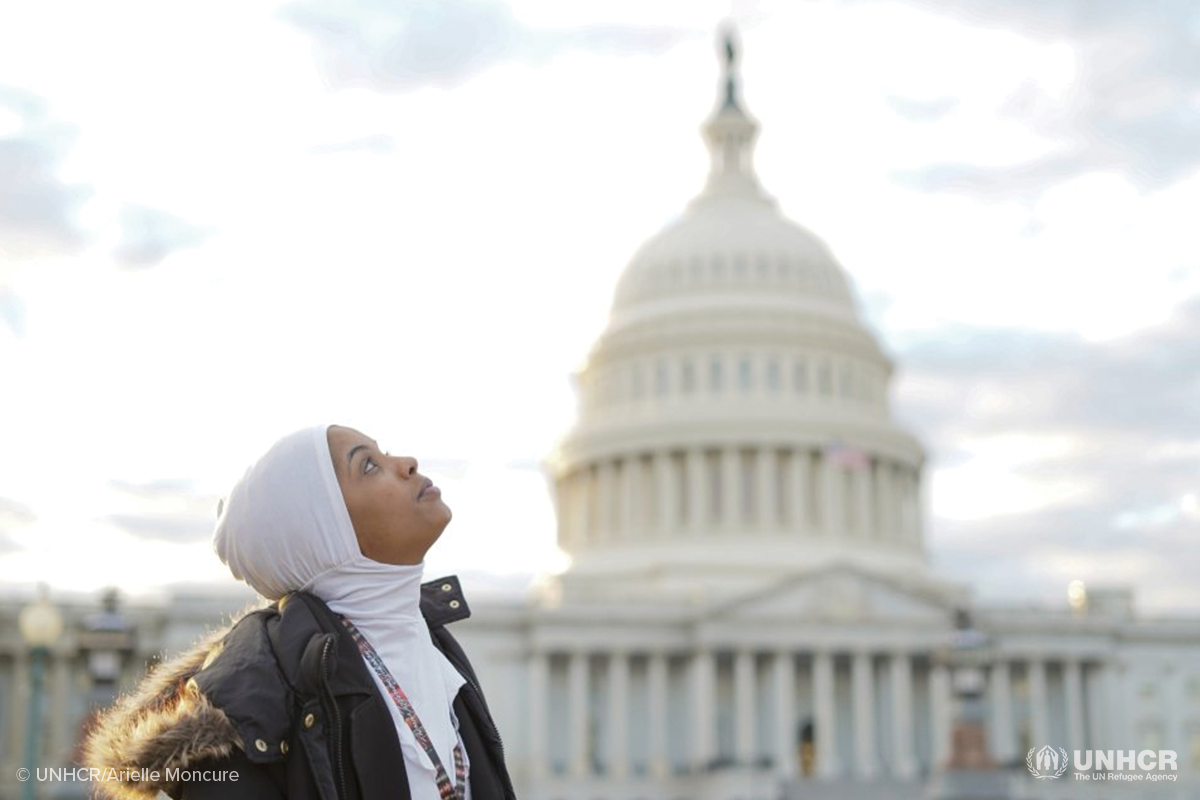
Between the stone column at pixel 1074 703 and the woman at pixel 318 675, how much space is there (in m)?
93.3

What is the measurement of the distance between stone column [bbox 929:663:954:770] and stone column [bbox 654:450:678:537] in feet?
55.2

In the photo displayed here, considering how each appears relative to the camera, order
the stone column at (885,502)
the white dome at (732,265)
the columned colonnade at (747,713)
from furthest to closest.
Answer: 1. the white dome at (732,265)
2. the stone column at (885,502)
3. the columned colonnade at (747,713)

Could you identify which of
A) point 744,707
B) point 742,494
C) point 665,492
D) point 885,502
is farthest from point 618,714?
point 885,502

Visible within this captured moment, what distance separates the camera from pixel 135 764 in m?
5.79

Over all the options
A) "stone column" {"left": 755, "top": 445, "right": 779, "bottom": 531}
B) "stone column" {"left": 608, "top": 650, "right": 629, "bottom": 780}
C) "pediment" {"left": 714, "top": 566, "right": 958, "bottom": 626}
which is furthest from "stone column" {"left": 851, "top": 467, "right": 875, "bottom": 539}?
"stone column" {"left": 608, "top": 650, "right": 629, "bottom": 780}

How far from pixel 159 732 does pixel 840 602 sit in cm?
8796

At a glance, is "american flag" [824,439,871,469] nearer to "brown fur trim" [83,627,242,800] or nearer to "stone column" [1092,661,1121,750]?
"stone column" [1092,661,1121,750]

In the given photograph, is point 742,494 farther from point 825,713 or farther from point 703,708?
point 703,708

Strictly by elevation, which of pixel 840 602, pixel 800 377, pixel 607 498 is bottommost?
pixel 840 602

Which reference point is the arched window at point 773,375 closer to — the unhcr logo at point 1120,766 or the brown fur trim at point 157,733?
the unhcr logo at point 1120,766

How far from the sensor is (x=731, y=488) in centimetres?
10112

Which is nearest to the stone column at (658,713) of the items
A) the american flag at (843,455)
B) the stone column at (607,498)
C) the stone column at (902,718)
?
the stone column at (902,718)

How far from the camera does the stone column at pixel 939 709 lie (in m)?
91.4

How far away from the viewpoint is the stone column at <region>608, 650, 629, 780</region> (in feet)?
292
